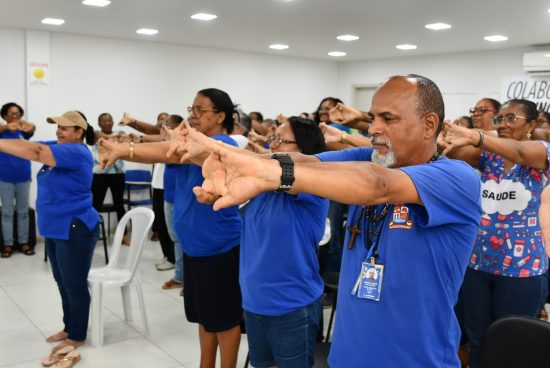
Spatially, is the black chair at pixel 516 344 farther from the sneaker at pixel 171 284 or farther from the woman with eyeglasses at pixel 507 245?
the sneaker at pixel 171 284

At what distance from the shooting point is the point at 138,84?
336 inches

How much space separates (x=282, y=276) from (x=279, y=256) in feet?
0.26

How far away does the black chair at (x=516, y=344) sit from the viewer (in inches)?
63.1

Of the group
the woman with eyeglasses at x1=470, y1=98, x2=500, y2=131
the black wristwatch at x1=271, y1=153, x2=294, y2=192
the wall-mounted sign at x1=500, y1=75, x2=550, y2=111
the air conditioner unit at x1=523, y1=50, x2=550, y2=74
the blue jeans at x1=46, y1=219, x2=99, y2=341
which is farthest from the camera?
the wall-mounted sign at x1=500, y1=75, x2=550, y2=111

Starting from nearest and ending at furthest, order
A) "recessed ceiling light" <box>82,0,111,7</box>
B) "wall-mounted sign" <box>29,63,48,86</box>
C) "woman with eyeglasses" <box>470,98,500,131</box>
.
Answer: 1. "woman with eyeglasses" <box>470,98,500,131</box>
2. "recessed ceiling light" <box>82,0,111,7</box>
3. "wall-mounted sign" <box>29,63,48,86</box>

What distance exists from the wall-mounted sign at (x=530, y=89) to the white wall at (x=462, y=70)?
18 cm

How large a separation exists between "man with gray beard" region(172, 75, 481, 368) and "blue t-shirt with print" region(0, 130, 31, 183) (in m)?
5.64

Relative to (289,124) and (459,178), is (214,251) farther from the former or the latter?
(459,178)

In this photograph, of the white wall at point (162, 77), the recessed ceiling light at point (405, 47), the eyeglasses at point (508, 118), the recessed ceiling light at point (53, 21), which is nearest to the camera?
the eyeglasses at point (508, 118)

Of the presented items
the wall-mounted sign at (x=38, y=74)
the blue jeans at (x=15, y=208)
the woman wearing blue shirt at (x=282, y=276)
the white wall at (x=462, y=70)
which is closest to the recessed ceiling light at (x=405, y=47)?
the white wall at (x=462, y=70)

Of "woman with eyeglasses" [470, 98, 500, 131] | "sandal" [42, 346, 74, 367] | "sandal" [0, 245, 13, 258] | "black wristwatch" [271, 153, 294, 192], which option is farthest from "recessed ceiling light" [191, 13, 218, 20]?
"black wristwatch" [271, 153, 294, 192]

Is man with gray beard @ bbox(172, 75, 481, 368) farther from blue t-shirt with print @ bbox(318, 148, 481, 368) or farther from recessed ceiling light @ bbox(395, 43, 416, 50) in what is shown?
recessed ceiling light @ bbox(395, 43, 416, 50)

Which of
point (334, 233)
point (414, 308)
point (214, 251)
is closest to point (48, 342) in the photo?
point (214, 251)

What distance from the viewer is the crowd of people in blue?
124 centimetres
